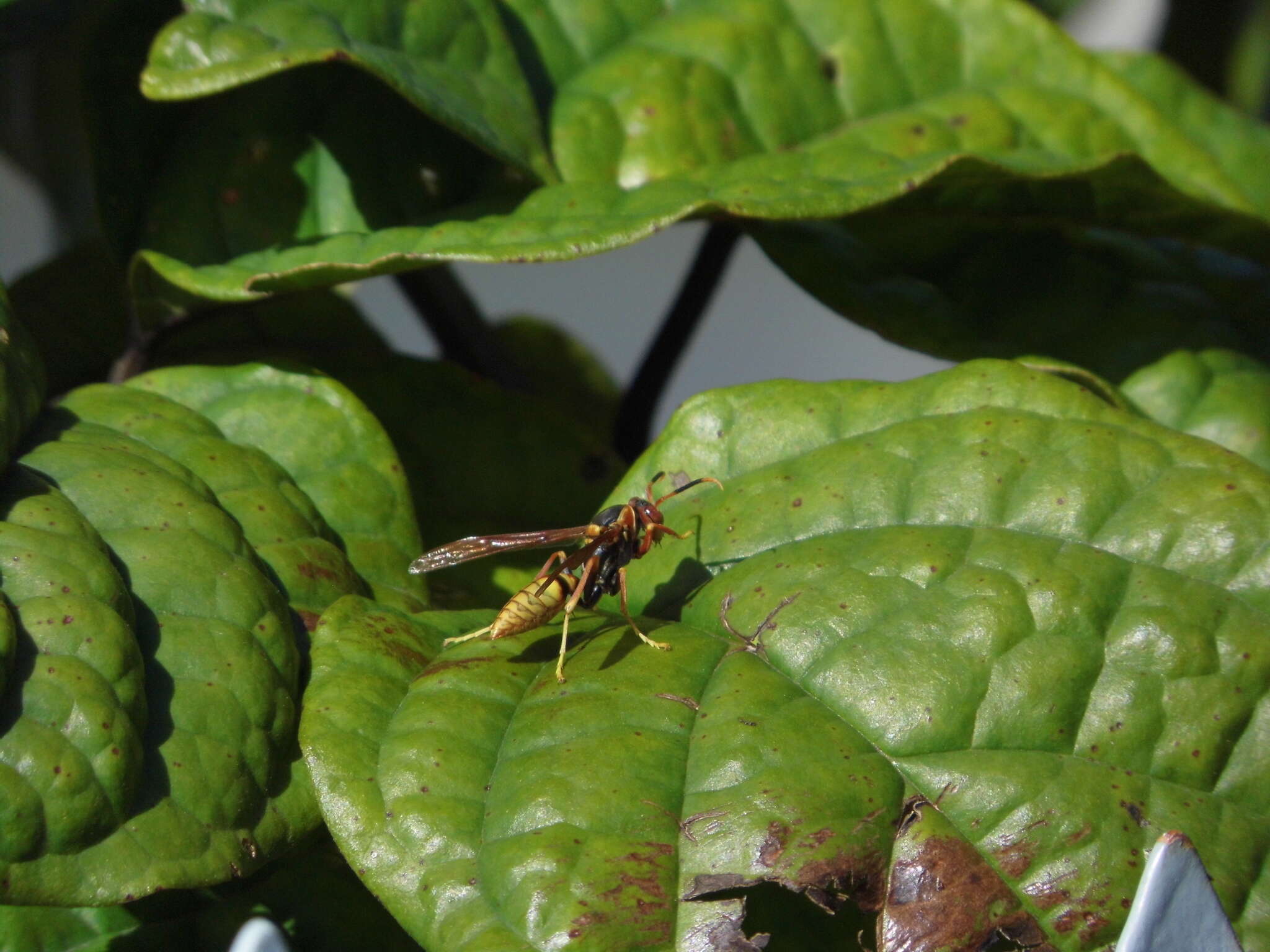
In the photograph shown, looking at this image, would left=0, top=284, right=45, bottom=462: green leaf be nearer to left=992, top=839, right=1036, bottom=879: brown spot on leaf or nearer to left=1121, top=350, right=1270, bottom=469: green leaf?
left=992, top=839, right=1036, bottom=879: brown spot on leaf

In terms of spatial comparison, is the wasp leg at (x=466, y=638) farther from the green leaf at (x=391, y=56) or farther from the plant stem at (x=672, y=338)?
the plant stem at (x=672, y=338)

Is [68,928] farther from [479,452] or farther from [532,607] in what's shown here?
[479,452]

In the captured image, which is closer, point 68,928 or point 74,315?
point 68,928

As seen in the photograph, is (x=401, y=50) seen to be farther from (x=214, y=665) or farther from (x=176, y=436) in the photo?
(x=214, y=665)

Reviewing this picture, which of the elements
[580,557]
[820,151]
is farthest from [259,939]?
[820,151]

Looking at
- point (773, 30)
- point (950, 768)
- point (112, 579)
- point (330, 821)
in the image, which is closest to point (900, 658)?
point (950, 768)

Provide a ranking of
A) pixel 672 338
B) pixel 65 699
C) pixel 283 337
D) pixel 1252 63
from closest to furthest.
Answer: pixel 65 699
pixel 283 337
pixel 672 338
pixel 1252 63

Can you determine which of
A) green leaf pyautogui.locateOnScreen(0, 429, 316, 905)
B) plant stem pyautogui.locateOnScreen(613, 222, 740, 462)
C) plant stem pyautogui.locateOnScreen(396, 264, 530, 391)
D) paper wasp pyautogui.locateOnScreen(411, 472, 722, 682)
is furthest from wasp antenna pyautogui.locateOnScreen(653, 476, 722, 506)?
plant stem pyautogui.locateOnScreen(396, 264, 530, 391)
